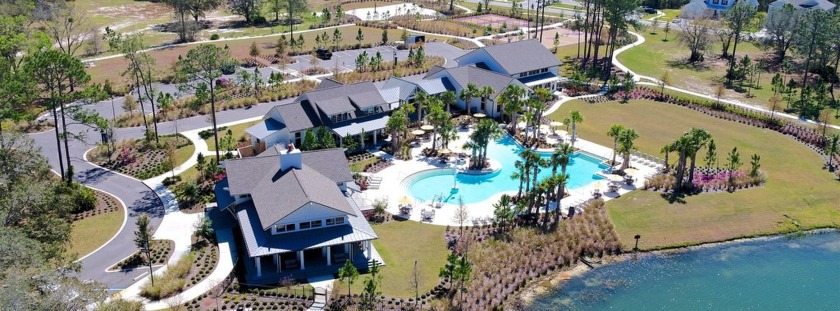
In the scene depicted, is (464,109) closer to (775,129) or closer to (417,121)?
(417,121)

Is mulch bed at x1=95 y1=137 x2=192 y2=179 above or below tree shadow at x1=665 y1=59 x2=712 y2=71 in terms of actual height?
below

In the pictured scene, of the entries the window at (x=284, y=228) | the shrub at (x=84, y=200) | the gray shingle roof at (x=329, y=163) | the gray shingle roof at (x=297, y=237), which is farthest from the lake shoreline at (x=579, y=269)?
the shrub at (x=84, y=200)

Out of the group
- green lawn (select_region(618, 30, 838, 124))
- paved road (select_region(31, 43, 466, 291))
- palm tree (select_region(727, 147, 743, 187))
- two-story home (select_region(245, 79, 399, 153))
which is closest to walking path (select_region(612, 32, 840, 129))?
green lawn (select_region(618, 30, 838, 124))

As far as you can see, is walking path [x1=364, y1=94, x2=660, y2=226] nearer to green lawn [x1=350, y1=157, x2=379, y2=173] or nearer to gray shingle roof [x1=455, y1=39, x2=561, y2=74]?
green lawn [x1=350, y1=157, x2=379, y2=173]

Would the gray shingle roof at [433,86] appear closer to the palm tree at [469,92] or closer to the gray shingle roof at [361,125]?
the palm tree at [469,92]

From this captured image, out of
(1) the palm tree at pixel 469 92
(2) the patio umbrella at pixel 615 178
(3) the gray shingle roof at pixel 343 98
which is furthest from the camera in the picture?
(1) the palm tree at pixel 469 92
